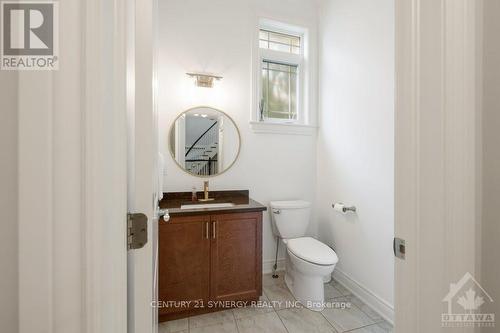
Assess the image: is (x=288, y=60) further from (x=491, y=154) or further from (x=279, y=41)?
(x=491, y=154)

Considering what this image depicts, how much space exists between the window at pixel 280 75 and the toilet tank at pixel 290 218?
3.26 ft

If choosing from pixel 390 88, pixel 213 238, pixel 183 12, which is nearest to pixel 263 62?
pixel 183 12

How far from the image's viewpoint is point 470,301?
2.17ft

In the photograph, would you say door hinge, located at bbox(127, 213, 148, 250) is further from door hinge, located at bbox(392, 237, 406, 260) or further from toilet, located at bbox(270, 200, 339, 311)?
toilet, located at bbox(270, 200, 339, 311)

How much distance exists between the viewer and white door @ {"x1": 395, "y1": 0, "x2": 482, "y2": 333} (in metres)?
0.63

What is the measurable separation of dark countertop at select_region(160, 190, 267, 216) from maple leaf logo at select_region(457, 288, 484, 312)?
138 centimetres

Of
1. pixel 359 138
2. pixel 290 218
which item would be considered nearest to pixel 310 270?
pixel 290 218

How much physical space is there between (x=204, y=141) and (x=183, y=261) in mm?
1157

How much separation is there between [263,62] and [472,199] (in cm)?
236

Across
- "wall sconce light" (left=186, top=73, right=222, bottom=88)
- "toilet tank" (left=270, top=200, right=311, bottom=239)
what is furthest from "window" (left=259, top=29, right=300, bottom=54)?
"toilet tank" (left=270, top=200, right=311, bottom=239)

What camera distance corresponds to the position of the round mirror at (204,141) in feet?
7.51

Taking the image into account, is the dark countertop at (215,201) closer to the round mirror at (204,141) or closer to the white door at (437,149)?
the round mirror at (204,141)

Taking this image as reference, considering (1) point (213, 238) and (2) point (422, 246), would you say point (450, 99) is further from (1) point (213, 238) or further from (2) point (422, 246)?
(1) point (213, 238)

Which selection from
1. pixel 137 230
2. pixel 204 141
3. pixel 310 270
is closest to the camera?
pixel 137 230
